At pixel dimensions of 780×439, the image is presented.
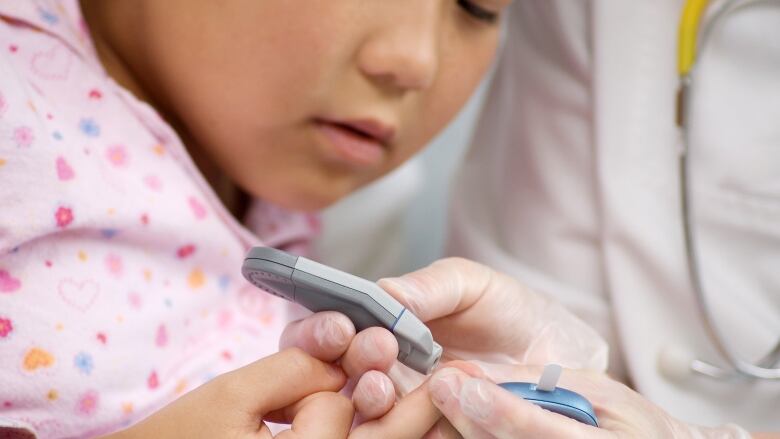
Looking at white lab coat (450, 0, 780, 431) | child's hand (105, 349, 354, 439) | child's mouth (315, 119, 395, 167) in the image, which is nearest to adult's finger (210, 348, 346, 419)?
child's hand (105, 349, 354, 439)

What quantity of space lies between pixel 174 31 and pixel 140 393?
34cm

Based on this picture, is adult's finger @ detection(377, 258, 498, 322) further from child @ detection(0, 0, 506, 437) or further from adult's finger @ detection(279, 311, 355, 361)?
child @ detection(0, 0, 506, 437)

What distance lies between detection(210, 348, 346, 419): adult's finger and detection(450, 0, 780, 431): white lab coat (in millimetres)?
425

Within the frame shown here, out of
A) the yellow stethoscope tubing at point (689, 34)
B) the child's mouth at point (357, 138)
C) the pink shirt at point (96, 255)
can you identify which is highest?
the yellow stethoscope tubing at point (689, 34)

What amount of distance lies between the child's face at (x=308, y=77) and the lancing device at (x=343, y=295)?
259 millimetres

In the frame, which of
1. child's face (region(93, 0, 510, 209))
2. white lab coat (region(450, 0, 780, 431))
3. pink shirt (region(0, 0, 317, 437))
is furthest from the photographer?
white lab coat (region(450, 0, 780, 431))

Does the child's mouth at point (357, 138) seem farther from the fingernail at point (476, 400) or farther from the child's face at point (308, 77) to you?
the fingernail at point (476, 400)

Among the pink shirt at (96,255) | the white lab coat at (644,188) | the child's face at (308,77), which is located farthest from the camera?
the white lab coat at (644,188)

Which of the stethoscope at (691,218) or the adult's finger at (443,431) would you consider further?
the stethoscope at (691,218)

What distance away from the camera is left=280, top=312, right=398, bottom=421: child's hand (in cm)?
52

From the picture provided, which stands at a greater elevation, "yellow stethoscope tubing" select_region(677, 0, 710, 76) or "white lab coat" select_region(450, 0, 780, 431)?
"yellow stethoscope tubing" select_region(677, 0, 710, 76)

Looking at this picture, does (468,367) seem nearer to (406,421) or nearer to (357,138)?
(406,421)

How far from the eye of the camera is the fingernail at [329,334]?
0.53 m

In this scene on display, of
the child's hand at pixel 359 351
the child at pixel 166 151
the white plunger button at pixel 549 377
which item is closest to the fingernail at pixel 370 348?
the child's hand at pixel 359 351
